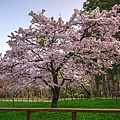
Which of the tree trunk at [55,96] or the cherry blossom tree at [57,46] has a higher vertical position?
the cherry blossom tree at [57,46]

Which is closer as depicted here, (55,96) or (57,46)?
(57,46)

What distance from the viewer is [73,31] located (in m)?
8.20

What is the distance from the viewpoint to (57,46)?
805 cm

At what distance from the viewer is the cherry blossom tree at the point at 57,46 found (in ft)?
25.1

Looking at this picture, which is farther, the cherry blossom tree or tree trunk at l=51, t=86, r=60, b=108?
tree trunk at l=51, t=86, r=60, b=108

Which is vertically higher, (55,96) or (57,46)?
(57,46)

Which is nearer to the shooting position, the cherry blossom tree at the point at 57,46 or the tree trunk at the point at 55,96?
the cherry blossom tree at the point at 57,46

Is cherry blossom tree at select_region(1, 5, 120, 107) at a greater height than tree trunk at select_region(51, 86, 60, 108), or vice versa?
cherry blossom tree at select_region(1, 5, 120, 107)

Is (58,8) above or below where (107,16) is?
above

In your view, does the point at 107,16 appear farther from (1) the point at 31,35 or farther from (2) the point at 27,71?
(2) the point at 27,71

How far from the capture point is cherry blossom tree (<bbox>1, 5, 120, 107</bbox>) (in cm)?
765

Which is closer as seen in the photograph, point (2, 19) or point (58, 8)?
point (2, 19)

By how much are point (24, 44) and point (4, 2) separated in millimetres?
2371

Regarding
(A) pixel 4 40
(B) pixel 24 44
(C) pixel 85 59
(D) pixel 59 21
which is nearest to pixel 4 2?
(A) pixel 4 40
